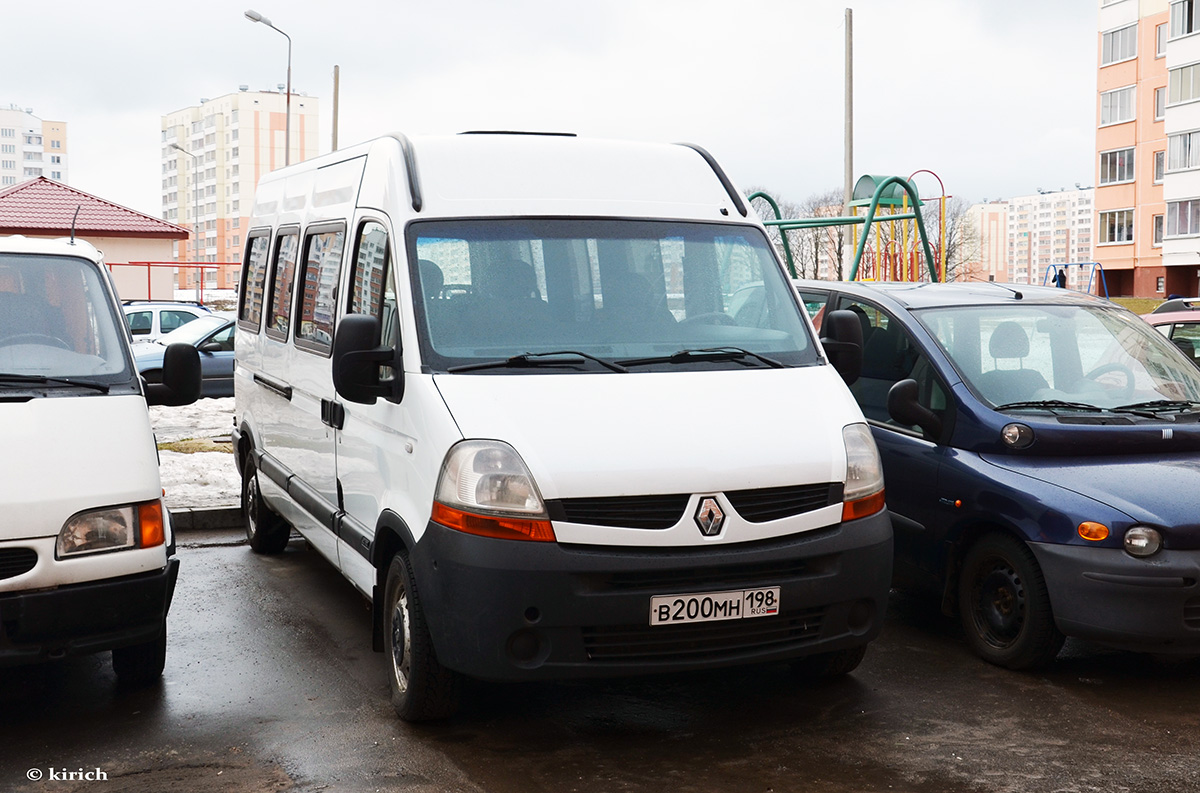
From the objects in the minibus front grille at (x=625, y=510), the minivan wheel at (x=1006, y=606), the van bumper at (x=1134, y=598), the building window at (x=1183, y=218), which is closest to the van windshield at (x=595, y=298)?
the minibus front grille at (x=625, y=510)

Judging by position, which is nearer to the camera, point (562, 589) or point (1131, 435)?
point (562, 589)

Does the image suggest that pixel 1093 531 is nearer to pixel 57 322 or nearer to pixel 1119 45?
pixel 57 322

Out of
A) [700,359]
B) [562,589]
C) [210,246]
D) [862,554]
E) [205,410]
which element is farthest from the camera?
[210,246]

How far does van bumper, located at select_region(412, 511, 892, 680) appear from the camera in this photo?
4340 mm

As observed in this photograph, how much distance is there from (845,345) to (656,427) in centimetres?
146

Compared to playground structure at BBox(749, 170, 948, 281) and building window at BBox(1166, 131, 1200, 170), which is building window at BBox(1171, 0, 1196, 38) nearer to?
building window at BBox(1166, 131, 1200, 170)

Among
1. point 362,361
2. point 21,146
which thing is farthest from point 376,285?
point 21,146

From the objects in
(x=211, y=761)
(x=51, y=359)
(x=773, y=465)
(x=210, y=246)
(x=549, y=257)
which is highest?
(x=210, y=246)

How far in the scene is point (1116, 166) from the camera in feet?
212

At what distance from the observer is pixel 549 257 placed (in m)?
5.29

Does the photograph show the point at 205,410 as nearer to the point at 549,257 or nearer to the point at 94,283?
the point at 94,283

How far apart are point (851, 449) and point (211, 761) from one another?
2.62m

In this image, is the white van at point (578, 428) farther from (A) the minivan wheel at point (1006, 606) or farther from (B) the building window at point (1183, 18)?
(B) the building window at point (1183, 18)

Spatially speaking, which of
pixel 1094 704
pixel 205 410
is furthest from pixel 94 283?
pixel 205 410
